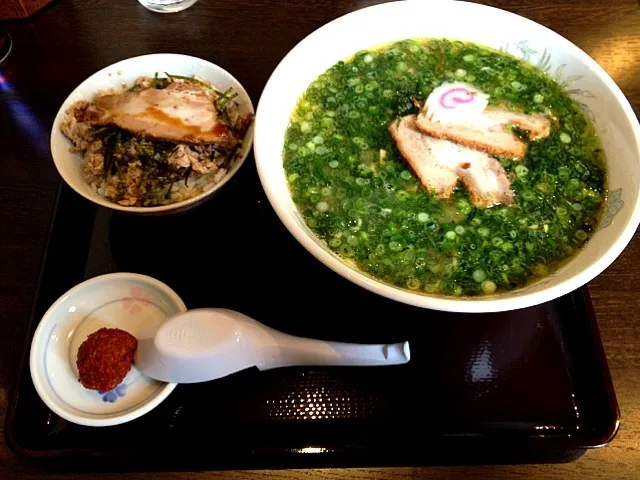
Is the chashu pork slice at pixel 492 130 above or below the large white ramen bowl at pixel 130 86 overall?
above

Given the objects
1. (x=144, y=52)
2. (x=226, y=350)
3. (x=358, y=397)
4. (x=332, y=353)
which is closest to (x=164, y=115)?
(x=144, y=52)

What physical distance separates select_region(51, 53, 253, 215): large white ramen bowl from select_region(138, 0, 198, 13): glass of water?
0.45 m

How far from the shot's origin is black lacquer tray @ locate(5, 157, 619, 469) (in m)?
1.38

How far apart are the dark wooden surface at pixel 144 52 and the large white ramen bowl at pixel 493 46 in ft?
1.13

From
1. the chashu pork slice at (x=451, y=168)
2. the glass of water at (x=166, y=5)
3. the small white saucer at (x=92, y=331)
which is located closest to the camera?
the small white saucer at (x=92, y=331)

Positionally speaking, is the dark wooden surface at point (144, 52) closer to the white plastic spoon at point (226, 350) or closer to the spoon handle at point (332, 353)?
the white plastic spoon at point (226, 350)

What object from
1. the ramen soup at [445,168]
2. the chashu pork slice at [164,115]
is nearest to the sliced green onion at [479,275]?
the ramen soup at [445,168]

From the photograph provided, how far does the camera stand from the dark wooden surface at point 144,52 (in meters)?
1.61

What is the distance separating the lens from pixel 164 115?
1781mm

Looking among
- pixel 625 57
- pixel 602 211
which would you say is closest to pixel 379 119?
pixel 602 211

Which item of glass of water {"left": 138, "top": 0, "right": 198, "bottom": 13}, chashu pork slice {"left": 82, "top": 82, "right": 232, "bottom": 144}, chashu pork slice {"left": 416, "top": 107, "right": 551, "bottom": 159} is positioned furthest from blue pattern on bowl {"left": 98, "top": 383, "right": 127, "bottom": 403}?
glass of water {"left": 138, "top": 0, "right": 198, "bottom": 13}

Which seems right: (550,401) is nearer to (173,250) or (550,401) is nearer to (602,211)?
(602,211)

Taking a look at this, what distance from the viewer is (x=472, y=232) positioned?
1.48m

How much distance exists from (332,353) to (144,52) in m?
1.51
